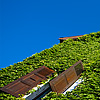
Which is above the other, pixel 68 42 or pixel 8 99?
pixel 68 42

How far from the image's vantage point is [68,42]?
13.4 m

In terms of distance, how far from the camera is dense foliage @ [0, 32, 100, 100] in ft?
17.7

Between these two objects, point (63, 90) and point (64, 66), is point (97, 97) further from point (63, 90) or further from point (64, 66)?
point (64, 66)

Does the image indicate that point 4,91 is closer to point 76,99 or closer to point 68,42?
point 76,99

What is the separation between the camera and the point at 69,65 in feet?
27.1

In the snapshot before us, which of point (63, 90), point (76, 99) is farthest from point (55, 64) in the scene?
point (76, 99)

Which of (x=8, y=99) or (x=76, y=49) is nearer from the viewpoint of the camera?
(x=8, y=99)

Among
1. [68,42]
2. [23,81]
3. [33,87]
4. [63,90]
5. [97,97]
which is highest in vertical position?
[68,42]

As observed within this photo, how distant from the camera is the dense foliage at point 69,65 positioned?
17.7ft

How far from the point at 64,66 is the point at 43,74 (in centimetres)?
123

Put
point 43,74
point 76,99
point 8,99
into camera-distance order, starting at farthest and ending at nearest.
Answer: point 43,74 < point 8,99 < point 76,99

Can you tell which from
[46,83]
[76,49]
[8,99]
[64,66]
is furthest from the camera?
[76,49]

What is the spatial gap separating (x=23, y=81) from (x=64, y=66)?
230 cm

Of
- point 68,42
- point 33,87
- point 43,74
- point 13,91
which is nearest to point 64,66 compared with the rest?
point 43,74
